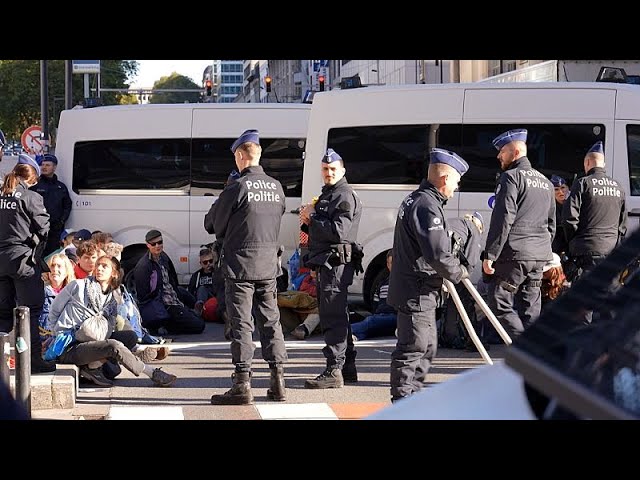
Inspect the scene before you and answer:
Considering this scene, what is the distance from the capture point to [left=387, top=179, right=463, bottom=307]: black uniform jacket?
6.62m

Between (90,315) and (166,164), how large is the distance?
6.33m

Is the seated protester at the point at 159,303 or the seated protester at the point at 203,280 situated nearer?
the seated protester at the point at 159,303

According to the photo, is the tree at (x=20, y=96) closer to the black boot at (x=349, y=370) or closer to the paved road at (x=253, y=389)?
the paved road at (x=253, y=389)

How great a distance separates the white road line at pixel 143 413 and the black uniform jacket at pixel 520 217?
8.83 feet

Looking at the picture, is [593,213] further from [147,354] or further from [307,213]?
[147,354]

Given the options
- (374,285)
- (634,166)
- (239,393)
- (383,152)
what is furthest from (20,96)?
(239,393)

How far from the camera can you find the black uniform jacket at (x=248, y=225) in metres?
7.78

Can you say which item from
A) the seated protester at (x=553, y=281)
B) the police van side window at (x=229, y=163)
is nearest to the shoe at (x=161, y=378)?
the seated protester at (x=553, y=281)

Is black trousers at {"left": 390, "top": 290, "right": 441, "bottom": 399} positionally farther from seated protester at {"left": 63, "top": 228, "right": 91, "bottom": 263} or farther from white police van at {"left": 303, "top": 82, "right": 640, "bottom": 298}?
seated protester at {"left": 63, "top": 228, "right": 91, "bottom": 263}

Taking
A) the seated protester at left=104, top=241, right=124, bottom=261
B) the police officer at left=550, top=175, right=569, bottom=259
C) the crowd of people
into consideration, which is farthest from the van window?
the seated protester at left=104, top=241, right=124, bottom=261

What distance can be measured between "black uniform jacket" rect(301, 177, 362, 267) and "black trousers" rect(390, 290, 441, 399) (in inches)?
64.3
